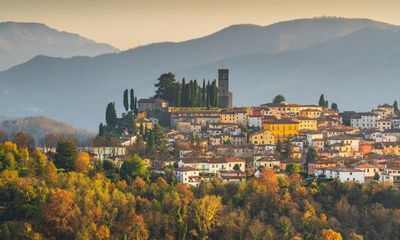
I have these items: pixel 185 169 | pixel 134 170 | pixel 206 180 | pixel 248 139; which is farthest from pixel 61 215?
pixel 248 139

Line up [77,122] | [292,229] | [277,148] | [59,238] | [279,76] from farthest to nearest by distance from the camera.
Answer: [279,76] → [77,122] → [277,148] → [292,229] → [59,238]

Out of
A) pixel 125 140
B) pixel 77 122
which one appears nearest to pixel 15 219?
pixel 125 140

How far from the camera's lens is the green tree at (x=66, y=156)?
139ft

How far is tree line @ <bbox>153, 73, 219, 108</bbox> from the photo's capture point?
2279 inches

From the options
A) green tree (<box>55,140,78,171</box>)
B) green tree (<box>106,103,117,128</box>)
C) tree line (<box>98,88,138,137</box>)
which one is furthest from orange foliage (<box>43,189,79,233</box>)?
green tree (<box>106,103,117,128</box>)

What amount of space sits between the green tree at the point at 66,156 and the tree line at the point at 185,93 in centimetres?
Result: 1588

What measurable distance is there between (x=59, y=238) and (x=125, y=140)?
15.4 metres

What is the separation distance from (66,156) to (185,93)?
16.5 m

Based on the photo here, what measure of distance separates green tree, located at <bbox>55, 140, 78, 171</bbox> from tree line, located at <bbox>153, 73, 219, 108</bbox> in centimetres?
1588

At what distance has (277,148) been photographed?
49.9m

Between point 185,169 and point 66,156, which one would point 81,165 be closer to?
point 66,156

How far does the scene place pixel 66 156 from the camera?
4247cm

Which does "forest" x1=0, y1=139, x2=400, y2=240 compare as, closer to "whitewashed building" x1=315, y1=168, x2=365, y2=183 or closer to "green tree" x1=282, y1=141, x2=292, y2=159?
"whitewashed building" x1=315, y1=168, x2=365, y2=183

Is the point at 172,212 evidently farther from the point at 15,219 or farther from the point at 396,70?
the point at 396,70
